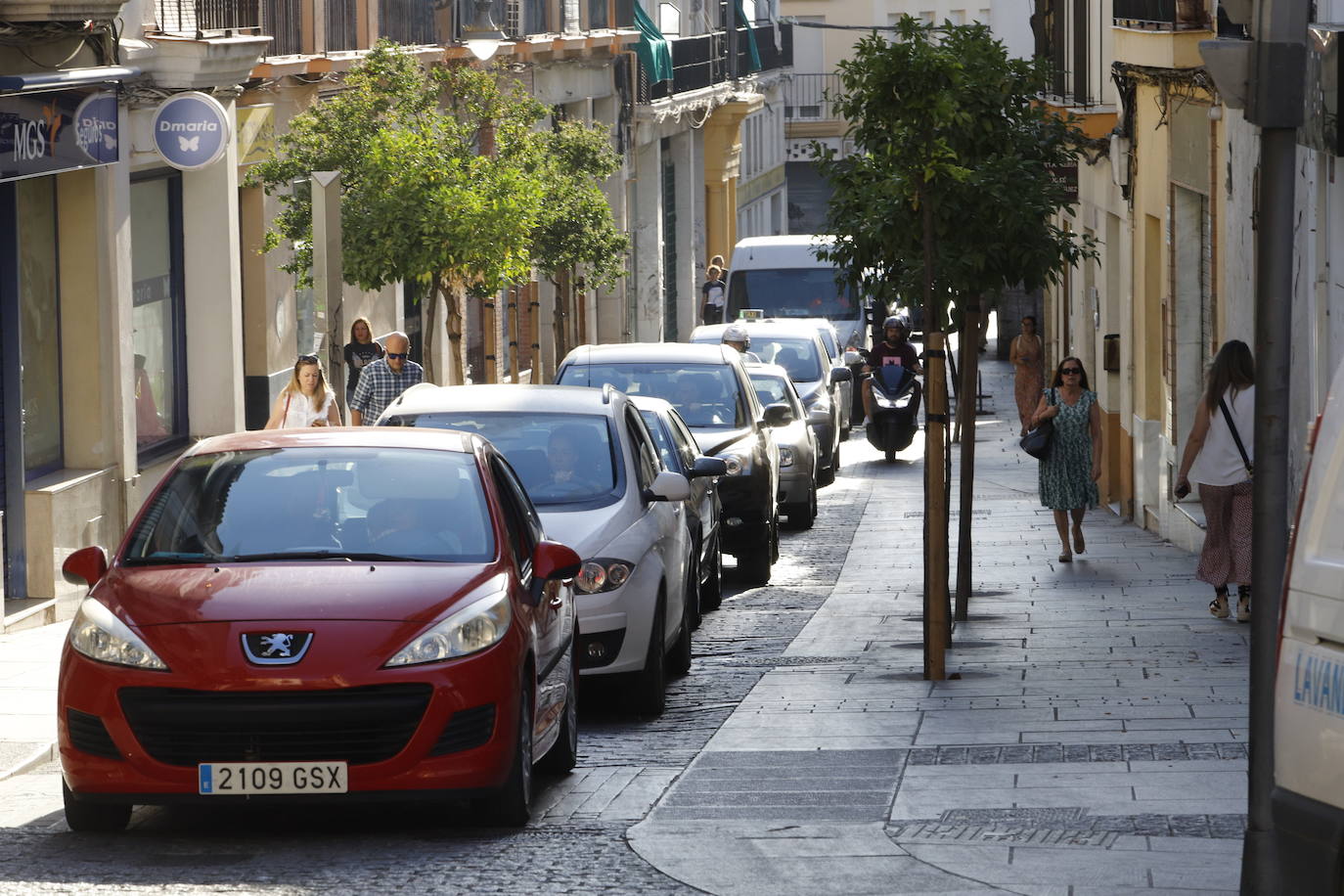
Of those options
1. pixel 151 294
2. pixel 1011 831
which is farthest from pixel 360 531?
pixel 151 294

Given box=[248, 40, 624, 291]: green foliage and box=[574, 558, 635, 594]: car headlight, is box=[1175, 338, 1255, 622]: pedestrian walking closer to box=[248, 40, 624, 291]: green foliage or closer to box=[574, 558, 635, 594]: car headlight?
box=[574, 558, 635, 594]: car headlight

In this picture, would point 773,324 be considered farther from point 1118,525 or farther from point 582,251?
point 1118,525

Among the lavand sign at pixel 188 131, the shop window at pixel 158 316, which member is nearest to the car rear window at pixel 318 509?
the lavand sign at pixel 188 131

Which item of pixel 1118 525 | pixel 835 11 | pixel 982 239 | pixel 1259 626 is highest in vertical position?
pixel 835 11

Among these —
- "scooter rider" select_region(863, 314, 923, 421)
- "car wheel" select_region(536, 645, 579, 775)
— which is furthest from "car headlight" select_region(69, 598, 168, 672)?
"scooter rider" select_region(863, 314, 923, 421)

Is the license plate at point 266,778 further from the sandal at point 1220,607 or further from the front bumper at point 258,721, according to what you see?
the sandal at point 1220,607

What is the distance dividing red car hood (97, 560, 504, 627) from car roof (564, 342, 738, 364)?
31.8 feet

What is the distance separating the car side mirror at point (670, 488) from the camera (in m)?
11.4

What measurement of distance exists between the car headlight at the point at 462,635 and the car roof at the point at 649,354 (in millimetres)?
9888

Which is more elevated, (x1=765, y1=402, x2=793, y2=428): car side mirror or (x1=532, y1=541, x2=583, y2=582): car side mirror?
(x1=532, y1=541, x2=583, y2=582): car side mirror

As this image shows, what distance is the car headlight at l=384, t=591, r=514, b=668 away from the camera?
7824 millimetres

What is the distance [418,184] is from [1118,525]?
7523 mm

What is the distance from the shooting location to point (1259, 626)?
22.2 ft

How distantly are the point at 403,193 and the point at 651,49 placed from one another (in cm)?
2445
